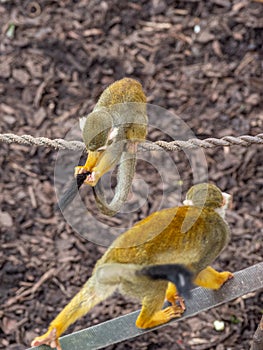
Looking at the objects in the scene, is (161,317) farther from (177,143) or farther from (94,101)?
(94,101)

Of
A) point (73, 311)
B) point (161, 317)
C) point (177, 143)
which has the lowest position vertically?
point (161, 317)

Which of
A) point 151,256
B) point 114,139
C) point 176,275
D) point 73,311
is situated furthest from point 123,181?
point 176,275

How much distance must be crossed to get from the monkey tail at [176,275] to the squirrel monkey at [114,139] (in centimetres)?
53

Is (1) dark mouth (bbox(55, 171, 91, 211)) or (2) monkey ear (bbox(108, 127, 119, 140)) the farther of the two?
(2) monkey ear (bbox(108, 127, 119, 140))

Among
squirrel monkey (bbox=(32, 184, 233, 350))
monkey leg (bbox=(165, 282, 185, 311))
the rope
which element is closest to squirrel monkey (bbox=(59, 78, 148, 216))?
the rope

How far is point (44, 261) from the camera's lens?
3.96 meters

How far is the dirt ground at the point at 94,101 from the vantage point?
12.3 ft

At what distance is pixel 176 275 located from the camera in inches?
84.1

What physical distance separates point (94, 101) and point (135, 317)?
89.7 inches

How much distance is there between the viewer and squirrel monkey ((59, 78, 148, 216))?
9.22 feet

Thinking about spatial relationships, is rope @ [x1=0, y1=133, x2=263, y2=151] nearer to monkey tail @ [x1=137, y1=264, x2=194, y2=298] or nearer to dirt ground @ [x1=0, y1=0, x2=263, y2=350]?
monkey tail @ [x1=137, y1=264, x2=194, y2=298]

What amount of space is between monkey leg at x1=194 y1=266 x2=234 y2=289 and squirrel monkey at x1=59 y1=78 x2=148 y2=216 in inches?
19.6

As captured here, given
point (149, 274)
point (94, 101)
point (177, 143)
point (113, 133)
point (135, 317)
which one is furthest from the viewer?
point (94, 101)

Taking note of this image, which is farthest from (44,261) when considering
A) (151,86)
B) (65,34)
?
(65,34)
